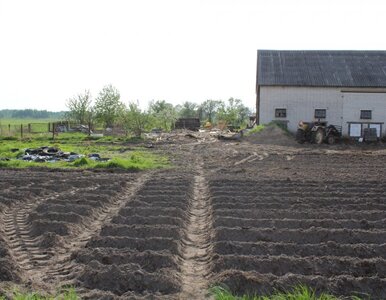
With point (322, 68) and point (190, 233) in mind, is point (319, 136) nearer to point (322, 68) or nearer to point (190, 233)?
point (322, 68)

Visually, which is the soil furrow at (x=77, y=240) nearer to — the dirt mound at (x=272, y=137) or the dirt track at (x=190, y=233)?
the dirt track at (x=190, y=233)

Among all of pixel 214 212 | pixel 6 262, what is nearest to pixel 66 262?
pixel 6 262

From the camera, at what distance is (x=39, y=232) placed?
795cm

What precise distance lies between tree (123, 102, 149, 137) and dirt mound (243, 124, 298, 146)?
789 centimetres

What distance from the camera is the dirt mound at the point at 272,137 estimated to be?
29031 millimetres

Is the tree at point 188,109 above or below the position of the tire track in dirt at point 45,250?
above

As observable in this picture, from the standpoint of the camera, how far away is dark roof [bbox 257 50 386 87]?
3281 cm

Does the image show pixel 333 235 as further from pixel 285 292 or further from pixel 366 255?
pixel 285 292

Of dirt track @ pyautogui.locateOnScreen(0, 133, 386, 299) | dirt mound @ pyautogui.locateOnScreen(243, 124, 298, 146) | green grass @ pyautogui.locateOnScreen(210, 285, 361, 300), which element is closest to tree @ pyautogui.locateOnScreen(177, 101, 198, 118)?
dirt mound @ pyautogui.locateOnScreen(243, 124, 298, 146)

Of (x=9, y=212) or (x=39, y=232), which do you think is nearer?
(x=39, y=232)

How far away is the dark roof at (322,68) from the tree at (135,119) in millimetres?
8289

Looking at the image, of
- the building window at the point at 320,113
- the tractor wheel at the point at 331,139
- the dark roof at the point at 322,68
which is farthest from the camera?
the dark roof at the point at 322,68

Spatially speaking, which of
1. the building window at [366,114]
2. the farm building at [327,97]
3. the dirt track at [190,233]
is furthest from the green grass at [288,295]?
the building window at [366,114]

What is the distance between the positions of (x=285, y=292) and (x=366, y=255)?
1.92 metres
